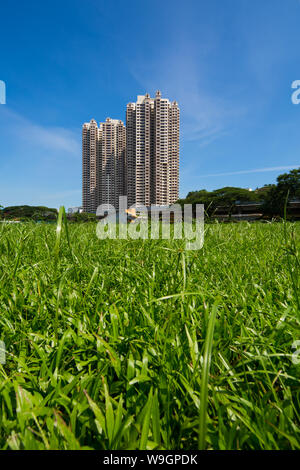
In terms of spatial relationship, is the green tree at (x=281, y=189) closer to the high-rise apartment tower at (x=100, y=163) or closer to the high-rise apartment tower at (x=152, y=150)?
the high-rise apartment tower at (x=152, y=150)

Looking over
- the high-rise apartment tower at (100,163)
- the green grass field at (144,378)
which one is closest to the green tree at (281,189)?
the high-rise apartment tower at (100,163)

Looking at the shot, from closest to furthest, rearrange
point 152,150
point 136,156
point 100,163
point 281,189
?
point 281,189 → point 152,150 → point 136,156 → point 100,163

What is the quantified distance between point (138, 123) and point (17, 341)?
2207 inches

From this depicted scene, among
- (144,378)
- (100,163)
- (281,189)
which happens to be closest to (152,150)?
(100,163)

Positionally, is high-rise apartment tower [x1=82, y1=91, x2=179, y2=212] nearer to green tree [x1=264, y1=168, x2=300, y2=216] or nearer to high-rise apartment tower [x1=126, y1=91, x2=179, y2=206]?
high-rise apartment tower [x1=126, y1=91, x2=179, y2=206]

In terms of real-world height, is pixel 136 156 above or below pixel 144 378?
above

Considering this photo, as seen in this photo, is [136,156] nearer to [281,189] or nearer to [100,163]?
[100,163]

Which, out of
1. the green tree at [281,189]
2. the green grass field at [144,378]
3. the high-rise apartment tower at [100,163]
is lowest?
the green grass field at [144,378]

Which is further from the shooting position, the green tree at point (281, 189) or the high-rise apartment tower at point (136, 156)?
the high-rise apartment tower at point (136, 156)

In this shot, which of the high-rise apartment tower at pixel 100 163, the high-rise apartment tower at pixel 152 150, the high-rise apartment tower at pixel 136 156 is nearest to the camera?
the high-rise apartment tower at pixel 152 150

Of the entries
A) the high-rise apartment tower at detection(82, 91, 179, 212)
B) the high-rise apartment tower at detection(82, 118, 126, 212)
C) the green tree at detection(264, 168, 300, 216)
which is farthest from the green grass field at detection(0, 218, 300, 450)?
the high-rise apartment tower at detection(82, 118, 126, 212)

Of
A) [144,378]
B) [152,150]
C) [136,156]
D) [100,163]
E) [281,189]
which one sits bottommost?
[144,378]

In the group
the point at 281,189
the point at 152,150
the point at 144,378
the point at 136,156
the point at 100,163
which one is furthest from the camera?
the point at 100,163

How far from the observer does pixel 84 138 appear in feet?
174
